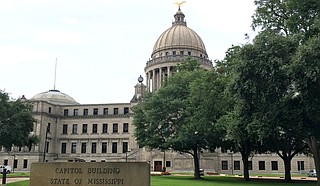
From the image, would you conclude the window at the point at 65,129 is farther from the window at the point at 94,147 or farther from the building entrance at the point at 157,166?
the building entrance at the point at 157,166

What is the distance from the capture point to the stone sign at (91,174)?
12.0 m

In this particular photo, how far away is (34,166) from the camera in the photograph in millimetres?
12633

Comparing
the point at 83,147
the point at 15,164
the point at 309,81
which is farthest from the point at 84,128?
the point at 309,81

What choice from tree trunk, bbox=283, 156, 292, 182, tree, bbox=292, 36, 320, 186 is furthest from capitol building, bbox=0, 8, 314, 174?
tree, bbox=292, 36, 320, 186

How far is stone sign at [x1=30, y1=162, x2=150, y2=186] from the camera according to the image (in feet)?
39.3

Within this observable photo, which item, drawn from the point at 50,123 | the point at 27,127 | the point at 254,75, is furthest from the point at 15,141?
the point at 50,123

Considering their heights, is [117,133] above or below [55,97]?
below

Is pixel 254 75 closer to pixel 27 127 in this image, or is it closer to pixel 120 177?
pixel 120 177

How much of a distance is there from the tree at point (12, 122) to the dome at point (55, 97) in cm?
5770

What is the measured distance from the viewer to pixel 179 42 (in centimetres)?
9900

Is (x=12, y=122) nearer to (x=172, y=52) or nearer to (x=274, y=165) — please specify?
(x=274, y=165)

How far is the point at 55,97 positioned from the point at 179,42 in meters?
35.3

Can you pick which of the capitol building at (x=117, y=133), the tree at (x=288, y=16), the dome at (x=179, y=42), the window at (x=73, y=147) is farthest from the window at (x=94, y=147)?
the tree at (x=288, y=16)

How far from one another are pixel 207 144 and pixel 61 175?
111ft
